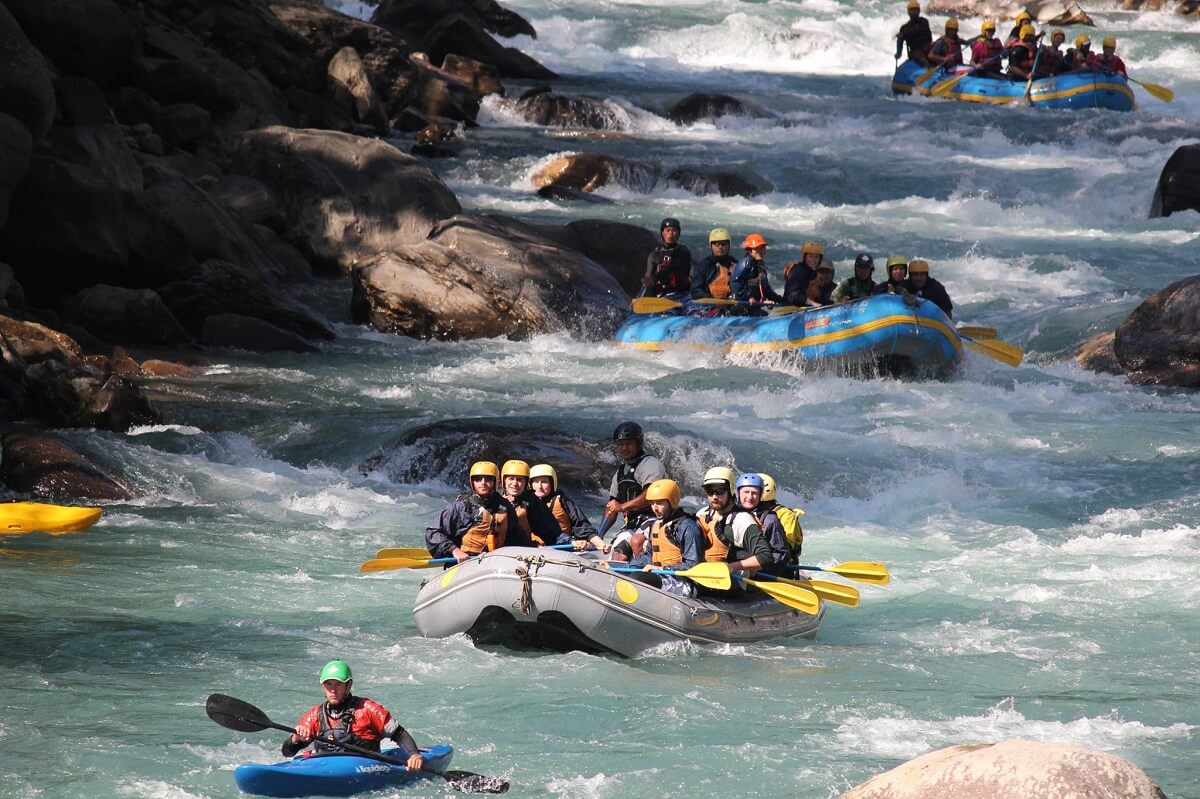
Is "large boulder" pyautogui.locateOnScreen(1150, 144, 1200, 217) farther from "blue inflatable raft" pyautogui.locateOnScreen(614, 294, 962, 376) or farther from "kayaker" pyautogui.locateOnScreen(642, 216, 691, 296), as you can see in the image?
"kayaker" pyautogui.locateOnScreen(642, 216, 691, 296)

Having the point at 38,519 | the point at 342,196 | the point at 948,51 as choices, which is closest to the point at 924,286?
the point at 342,196

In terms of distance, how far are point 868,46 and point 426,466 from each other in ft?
92.5

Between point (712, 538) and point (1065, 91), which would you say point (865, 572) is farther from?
point (1065, 91)

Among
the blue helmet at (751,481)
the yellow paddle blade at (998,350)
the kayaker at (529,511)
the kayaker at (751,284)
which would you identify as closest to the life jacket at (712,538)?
the blue helmet at (751,481)

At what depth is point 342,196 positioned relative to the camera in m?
18.6

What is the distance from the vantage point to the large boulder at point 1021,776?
202 inches

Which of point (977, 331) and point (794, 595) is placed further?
point (977, 331)

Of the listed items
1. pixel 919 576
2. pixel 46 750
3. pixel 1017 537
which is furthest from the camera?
pixel 1017 537

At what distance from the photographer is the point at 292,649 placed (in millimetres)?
8211

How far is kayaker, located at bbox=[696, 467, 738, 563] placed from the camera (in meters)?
8.58

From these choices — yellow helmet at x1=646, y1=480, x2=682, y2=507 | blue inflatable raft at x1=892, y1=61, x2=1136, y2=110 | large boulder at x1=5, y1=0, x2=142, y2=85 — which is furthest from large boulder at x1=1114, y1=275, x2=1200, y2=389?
blue inflatable raft at x1=892, y1=61, x2=1136, y2=110

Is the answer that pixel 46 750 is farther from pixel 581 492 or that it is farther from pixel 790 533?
pixel 581 492

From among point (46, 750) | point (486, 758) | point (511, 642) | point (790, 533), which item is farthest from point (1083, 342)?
point (46, 750)

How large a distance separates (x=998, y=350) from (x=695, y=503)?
5110 millimetres
